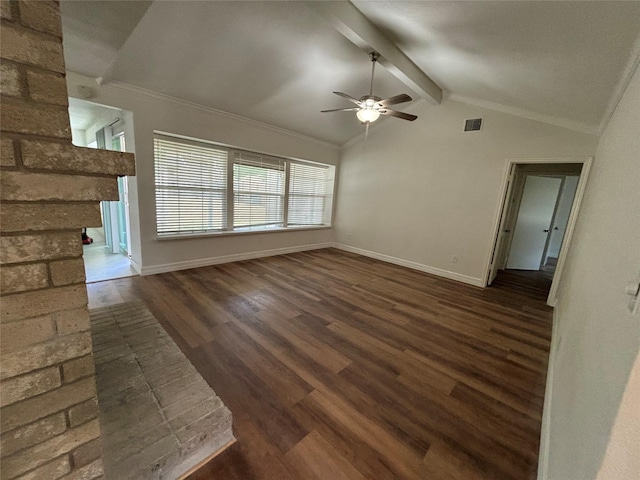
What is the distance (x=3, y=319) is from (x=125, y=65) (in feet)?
10.4

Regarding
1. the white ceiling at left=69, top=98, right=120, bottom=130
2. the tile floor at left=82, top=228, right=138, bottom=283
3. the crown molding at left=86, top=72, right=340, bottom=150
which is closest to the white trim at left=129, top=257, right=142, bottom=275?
the tile floor at left=82, top=228, right=138, bottom=283

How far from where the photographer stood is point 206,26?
238 cm

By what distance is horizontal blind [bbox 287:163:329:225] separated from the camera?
5438mm

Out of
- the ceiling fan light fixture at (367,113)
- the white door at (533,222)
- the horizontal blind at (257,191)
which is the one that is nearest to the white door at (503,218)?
the white door at (533,222)

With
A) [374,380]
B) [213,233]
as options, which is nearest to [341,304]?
[374,380]

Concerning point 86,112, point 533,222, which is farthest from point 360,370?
point 86,112

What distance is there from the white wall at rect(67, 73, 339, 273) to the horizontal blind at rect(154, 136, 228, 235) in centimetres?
18

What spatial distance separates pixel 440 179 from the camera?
4.38 metres

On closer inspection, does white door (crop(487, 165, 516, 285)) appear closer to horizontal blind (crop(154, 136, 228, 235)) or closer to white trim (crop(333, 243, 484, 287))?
white trim (crop(333, 243, 484, 287))

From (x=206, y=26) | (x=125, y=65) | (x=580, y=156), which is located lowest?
(x=580, y=156)

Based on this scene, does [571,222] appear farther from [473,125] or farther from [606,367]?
[606,367]

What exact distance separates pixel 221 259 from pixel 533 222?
6037 mm

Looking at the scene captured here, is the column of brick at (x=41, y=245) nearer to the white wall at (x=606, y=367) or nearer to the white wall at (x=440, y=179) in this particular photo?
the white wall at (x=606, y=367)

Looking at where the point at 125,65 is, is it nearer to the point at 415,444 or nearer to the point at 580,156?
the point at 415,444
